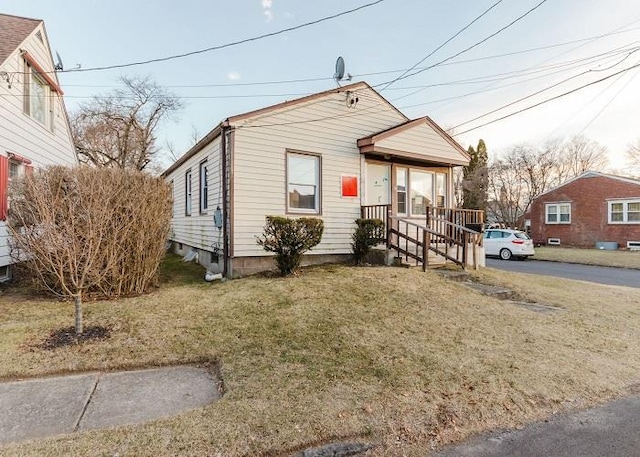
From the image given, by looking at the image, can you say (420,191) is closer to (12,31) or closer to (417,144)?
(417,144)

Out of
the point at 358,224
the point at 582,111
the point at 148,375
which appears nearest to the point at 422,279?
the point at 358,224

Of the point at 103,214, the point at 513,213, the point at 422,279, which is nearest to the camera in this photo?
the point at 103,214

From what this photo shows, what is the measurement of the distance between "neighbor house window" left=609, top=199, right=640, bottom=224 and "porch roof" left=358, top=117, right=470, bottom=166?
17442 millimetres

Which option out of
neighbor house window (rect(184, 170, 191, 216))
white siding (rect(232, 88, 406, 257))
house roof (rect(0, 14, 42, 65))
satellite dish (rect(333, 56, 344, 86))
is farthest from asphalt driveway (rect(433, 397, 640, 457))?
neighbor house window (rect(184, 170, 191, 216))

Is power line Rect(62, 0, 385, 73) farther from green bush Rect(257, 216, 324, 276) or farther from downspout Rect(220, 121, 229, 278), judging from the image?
green bush Rect(257, 216, 324, 276)

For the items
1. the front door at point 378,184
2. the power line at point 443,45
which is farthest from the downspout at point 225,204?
the power line at point 443,45

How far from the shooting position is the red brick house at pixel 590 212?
2181 centimetres

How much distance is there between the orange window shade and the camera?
31.3ft

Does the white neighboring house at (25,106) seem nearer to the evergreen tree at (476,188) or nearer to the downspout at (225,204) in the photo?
the downspout at (225,204)

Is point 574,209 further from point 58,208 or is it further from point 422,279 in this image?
point 58,208

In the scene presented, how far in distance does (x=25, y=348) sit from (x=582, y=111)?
55.8ft

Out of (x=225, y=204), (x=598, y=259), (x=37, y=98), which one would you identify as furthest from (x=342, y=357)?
(x=598, y=259)

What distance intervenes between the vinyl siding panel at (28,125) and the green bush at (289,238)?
18.0 feet

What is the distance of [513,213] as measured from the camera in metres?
32.2
